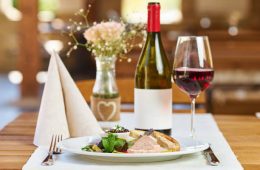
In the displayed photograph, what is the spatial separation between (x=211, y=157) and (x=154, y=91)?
1.19 ft

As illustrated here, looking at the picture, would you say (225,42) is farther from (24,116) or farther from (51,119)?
(51,119)

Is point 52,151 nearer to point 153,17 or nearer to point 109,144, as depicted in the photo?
point 109,144

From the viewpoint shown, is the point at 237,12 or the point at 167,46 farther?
the point at 237,12

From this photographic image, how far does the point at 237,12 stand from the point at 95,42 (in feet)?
31.4

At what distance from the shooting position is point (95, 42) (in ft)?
6.78

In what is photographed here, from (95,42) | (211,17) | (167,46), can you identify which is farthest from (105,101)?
(211,17)

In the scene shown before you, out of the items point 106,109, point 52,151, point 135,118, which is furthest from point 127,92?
point 52,151

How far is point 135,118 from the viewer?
1817 mm

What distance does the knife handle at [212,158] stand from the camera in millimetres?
1415

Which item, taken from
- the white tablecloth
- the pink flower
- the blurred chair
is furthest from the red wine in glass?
the blurred chair

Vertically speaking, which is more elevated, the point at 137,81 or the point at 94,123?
the point at 137,81

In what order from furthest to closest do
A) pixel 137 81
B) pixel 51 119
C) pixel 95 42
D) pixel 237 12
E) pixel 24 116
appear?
pixel 237 12 → pixel 24 116 → pixel 95 42 → pixel 137 81 → pixel 51 119

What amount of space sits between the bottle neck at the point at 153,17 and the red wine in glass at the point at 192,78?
17 cm

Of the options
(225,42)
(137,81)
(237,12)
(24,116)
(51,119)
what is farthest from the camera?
(237,12)
